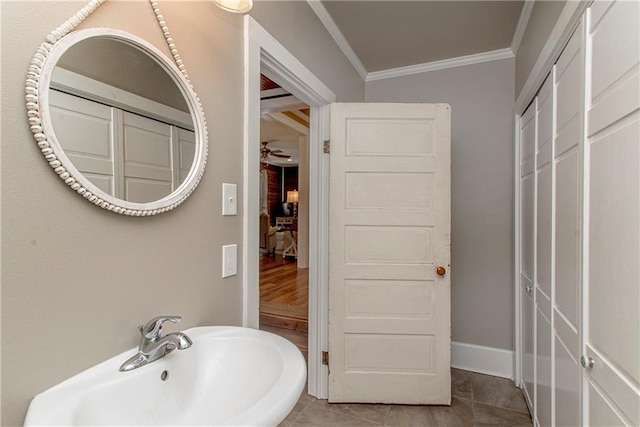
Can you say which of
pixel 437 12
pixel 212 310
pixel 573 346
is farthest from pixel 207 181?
pixel 437 12

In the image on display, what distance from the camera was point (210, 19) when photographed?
1138 mm

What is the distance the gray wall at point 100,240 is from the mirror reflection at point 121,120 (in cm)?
6

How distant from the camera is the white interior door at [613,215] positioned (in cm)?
77

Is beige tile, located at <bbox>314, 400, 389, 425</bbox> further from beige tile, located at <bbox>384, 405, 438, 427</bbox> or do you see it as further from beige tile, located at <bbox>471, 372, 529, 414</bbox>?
beige tile, located at <bbox>471, 372, 529, 414</bbox>

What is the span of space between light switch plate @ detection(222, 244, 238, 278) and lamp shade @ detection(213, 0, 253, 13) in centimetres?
82

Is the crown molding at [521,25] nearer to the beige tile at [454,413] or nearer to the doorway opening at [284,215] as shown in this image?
the doorway opening at [284,215]

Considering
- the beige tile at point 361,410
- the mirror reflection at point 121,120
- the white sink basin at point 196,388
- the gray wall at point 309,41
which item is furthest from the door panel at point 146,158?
the beige tile at point 361,410

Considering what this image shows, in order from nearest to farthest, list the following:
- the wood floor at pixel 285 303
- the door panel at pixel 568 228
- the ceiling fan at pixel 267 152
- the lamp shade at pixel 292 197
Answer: the door panel at pixel 568 228 < the wood floor at pixel 285 303 < the ceiling fan at pixel 267 152 < the lamp shade at pixel 292 197

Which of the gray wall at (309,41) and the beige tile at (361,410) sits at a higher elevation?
the gray wall at (309,41)

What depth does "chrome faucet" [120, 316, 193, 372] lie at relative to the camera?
811 millimetres

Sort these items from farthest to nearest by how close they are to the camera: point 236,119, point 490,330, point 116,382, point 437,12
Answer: point 490,330, point 437,12, point 236,119, point 116,382

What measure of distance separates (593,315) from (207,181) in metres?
1.36

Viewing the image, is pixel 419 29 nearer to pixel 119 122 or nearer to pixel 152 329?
pixel 119 122

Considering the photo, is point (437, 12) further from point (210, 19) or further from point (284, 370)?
point (284, 370)
